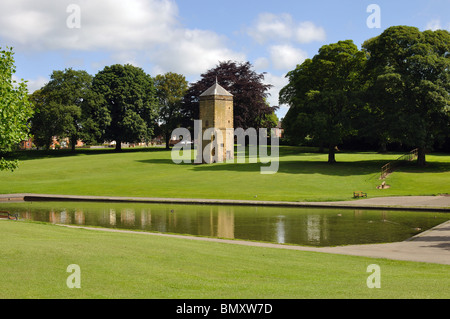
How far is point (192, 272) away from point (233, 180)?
111 feet

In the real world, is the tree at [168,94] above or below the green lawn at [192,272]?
above

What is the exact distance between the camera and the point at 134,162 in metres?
63.2

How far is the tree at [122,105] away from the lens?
78812mm

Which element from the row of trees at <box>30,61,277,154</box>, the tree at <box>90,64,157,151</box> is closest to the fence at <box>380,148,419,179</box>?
the row of trees at <box>30,61,277,154</box>

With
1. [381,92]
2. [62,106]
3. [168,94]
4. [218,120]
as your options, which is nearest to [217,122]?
[218,120]

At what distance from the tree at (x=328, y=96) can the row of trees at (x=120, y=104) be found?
52.4 ft

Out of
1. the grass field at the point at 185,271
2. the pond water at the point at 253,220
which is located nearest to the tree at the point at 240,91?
the pond water at the point at 253,220

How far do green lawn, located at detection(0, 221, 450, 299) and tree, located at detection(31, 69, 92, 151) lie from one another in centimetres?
6348

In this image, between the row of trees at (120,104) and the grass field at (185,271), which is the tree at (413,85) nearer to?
the row of trees at (120,104)

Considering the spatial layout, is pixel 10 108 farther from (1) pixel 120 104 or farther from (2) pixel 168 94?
(2) pixel 168 94

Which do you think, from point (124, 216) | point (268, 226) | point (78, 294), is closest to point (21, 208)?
point (124, 216)

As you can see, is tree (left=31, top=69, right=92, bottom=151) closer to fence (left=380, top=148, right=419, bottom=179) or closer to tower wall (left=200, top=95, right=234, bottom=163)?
tower wall (left=200, top=95, right=234, bottom=163)

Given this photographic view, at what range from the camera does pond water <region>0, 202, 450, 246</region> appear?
795 inches
